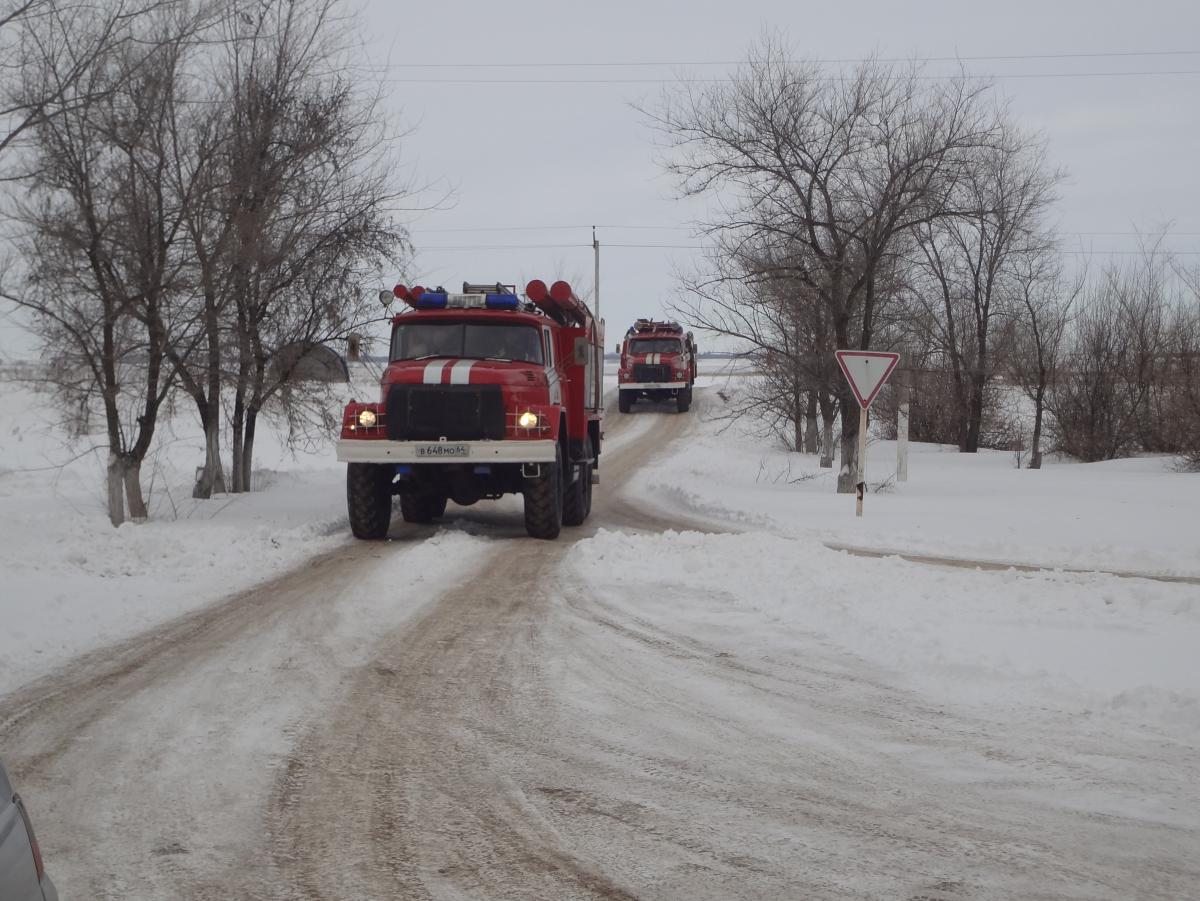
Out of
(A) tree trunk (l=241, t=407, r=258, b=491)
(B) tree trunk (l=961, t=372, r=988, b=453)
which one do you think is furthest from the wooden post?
(B) tree trunk (l=961, t=372, r=988, b=453)

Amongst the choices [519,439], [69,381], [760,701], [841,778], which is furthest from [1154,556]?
[69,381]

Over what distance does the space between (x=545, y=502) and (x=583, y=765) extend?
8061mm

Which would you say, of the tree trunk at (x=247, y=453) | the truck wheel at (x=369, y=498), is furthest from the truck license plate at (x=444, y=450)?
the tree trunk at (x=247, y=453)

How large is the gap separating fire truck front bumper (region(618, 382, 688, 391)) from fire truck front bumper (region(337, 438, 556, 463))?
27.8 meters

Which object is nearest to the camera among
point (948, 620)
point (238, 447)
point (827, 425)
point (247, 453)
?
point (948, 620)

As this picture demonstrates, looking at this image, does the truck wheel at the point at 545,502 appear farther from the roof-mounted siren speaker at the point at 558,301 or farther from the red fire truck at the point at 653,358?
the red fire truck at the point at 653,358

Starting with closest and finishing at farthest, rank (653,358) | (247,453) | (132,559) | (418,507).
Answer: (132,559), (418,507), (247,453), (653,358)

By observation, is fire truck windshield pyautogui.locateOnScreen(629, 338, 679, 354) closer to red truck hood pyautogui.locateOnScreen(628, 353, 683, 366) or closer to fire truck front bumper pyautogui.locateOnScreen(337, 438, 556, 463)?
red truck hood pyautogui.locateOnScreen(628, 353, 683, 366)

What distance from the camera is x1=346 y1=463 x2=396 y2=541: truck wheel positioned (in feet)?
41.6

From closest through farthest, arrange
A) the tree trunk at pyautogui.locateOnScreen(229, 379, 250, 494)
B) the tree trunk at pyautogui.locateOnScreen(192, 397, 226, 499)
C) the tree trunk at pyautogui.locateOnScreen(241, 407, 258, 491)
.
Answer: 1. the tree trunk at pyautogui.locateOnScreen(192, 397, 226, 499)
2. the tree trunk at pyautogui.locateOnScreen(229, 379, 250, 494)
3. the tree trunk at pyautogui.locateOnScreen(241, 407, 258, 491)

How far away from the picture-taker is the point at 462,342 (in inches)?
531

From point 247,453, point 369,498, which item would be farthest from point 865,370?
point 247,453

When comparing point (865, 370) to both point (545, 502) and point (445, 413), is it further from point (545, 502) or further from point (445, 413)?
point (445, 413)

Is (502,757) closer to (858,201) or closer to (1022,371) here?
(858,201)
